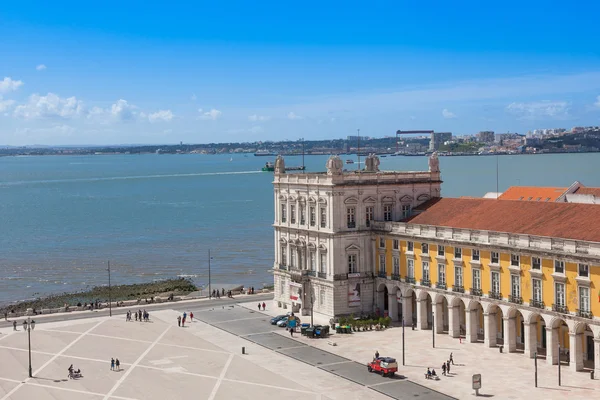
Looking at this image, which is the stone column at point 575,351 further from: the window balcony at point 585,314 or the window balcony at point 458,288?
the window balcony at point 458,288

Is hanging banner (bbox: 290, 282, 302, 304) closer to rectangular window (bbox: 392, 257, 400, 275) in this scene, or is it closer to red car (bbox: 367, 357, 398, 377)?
rectangular window (bbox: 392, 257, 400, 275)

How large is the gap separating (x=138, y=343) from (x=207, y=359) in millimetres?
8550

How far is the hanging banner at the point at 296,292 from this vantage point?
8188 cm

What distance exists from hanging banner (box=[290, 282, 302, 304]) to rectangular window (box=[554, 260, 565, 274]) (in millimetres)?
28581

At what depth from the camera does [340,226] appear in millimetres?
78125

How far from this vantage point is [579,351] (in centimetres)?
5756

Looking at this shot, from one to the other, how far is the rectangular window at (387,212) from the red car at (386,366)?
22657 mm

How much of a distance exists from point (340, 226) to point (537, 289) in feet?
72.3

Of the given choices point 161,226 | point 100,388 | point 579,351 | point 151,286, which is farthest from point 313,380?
point 161,226

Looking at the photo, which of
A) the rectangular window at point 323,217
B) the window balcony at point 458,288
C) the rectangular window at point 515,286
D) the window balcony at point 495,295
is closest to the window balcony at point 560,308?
the rectangular window at point 515,286

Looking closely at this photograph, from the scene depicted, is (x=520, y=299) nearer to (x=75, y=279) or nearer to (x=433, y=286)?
(x=433, y=286)

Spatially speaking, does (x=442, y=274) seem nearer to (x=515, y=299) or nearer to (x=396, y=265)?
(x=396, y=265)

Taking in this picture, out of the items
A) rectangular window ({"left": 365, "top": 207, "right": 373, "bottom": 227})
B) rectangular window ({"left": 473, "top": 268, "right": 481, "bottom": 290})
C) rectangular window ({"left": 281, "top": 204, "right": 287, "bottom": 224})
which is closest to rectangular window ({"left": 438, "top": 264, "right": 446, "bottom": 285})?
rectangular window ({"left": 473, "top": 268, "right": 481, "bottom": 290})

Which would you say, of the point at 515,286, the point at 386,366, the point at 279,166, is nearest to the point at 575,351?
the point at 515,286
